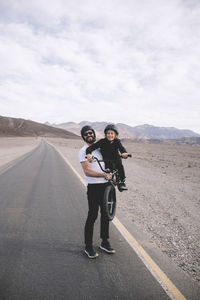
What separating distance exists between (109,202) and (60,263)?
1.18m

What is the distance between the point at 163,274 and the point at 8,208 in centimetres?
440

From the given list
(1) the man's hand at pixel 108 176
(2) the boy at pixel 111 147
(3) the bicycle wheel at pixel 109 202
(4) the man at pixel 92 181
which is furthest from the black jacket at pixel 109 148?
(3) the bicycle wheel at pixel 109 202

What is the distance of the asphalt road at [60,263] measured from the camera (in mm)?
2809

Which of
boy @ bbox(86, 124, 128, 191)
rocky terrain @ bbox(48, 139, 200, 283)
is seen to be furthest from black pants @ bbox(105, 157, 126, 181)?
rocky terrain @ bbox(48, 139, 200, 283)

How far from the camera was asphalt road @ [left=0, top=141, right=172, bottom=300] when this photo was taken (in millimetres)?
2809

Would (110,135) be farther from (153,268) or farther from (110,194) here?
(153,268)

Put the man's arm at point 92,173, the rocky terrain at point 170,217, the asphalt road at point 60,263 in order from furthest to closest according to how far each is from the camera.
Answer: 1. the rocky terrain at point 170,217
2. the man's arm at point 92,173
3. the asphalt road at point 60,263

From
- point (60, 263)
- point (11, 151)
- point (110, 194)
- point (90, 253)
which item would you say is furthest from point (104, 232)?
point (11, 151)

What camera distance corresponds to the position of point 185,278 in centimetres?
315

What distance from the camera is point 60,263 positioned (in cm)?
347

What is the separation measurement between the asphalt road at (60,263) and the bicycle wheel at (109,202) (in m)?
0.66

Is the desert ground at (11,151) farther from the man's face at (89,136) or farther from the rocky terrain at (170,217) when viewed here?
the man's face at (89,136)

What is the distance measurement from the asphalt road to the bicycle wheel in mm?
658

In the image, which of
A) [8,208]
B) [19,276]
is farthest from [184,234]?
[8,208]
